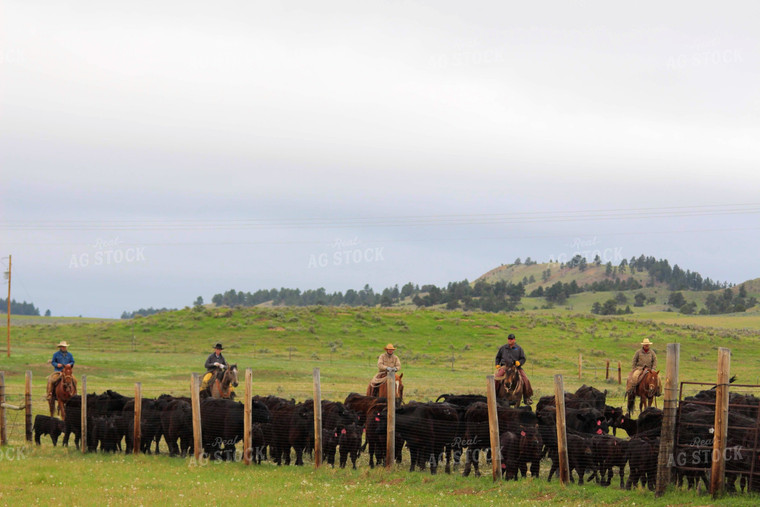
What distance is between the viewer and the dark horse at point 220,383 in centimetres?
2052

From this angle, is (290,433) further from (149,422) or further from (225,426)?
(149,422)

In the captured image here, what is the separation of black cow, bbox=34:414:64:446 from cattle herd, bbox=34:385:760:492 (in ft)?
0.08

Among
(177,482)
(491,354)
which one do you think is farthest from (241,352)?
(177,482)

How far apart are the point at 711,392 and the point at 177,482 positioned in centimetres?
1333

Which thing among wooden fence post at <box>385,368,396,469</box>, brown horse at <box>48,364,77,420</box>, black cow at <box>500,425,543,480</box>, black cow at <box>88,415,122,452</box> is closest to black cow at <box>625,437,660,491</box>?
black cow at <box>500,425,543,480</box>

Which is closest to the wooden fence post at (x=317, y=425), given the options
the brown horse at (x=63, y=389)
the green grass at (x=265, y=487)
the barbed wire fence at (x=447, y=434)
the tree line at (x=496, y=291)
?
the barbed wire fence at (x=447, y=434)

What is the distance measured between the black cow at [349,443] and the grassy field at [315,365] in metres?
0.78

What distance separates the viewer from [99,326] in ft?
231

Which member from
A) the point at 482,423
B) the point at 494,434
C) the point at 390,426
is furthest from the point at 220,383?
the point at 494,434

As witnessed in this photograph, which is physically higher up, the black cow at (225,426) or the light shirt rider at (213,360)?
the light shirt rider at (213,360)

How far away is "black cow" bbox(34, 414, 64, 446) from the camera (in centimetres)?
1859

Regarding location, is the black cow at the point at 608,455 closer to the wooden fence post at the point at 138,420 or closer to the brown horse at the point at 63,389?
the wooden fence post at the point at 138,420

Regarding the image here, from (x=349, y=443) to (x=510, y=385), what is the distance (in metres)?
6.71

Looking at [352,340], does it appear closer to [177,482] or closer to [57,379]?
[57,379]
